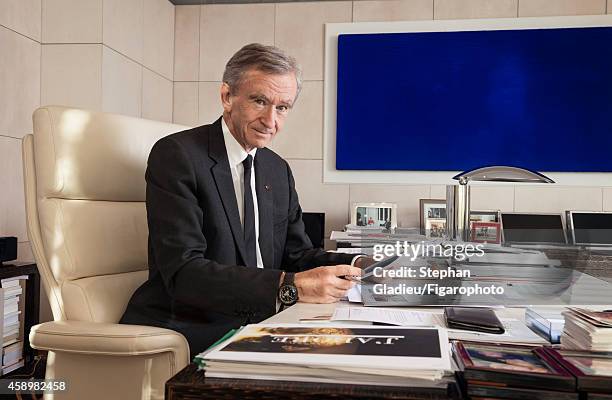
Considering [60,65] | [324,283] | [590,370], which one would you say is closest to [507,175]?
[324,283]

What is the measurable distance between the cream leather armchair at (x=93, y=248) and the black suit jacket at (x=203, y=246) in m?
0.13

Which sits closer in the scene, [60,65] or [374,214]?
[60,65]

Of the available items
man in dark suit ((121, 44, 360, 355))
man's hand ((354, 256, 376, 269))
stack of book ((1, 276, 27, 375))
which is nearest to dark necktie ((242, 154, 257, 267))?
man in dark suit ((121, 44, 360, 355))

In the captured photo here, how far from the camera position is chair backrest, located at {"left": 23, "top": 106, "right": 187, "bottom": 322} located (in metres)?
1.55

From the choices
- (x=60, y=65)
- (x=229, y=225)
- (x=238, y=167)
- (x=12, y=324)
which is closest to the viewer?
(x=229, y=225)

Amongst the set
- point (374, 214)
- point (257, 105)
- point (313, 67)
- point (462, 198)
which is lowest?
point (374, 214)

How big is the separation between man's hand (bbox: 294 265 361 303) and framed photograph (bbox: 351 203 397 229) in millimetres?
→ 2535

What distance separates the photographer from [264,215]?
1694 mm

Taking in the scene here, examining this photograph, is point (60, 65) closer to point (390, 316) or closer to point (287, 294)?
point (287, 294)

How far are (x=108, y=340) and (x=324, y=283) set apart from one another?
0.50 meters

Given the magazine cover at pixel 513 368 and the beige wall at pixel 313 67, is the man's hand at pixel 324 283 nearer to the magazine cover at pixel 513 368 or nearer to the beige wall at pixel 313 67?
the magazine cover at pixel 513 368

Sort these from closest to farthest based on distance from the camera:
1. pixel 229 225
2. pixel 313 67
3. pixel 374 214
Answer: pixel 229 225, pixel 374 214, pixel 313 67

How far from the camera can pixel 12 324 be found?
268 centimetres

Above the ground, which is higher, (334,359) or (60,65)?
(60,65)
